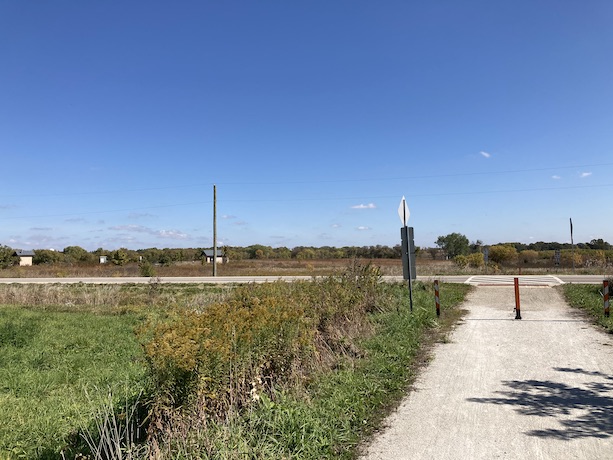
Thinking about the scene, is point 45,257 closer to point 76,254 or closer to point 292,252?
point 76,254

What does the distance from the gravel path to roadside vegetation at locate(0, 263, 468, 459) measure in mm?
455

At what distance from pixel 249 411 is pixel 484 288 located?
18.8 metres

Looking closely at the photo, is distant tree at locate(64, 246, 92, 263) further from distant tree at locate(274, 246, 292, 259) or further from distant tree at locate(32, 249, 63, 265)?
distant tree at locate(274, 246, 292, 259)

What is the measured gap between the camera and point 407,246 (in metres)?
12.2

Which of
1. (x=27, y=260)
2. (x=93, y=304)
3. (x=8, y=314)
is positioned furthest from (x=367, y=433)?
(x=27, y=260)

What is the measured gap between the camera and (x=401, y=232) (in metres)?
12.4

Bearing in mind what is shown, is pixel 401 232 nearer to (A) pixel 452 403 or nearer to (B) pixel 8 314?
(A) pixel 452 403

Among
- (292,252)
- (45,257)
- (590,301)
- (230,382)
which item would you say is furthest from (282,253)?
(230,382)

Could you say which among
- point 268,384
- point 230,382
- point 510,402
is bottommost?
point 510,402

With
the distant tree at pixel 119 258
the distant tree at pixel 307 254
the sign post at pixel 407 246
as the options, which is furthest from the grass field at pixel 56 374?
the distant tree at pixel 307 254

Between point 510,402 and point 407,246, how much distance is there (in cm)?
702

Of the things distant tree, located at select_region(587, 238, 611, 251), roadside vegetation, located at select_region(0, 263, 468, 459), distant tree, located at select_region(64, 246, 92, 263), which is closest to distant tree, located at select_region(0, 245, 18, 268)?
distant tree, located at select_region(64, 246, 92, 263)

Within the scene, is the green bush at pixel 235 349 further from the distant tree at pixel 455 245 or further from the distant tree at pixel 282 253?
the distant tree at pixel 282 253

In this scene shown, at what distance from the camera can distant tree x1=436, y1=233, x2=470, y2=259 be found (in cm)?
7412
